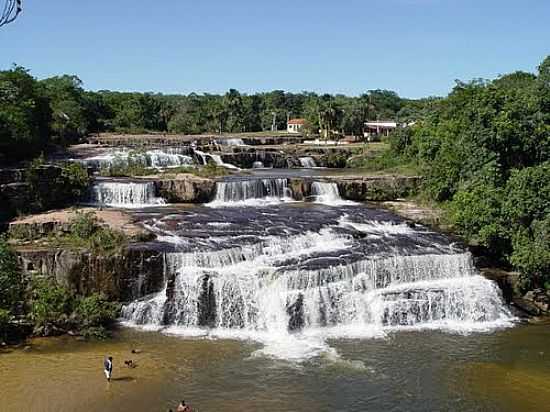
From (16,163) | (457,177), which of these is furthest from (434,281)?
(16,163)

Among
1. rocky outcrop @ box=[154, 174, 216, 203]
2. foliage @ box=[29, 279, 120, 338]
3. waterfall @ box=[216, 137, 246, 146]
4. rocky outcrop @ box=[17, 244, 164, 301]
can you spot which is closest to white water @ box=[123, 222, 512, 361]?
rocky outcrop @ box=[17, 244, 164, 301]

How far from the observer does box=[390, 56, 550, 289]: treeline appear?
23.7m

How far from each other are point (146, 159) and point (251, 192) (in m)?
8.80

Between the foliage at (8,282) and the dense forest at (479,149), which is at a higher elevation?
the dense forest at (479,149)

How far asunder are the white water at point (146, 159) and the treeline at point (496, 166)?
46.2 ft

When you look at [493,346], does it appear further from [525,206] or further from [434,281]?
[525,206]

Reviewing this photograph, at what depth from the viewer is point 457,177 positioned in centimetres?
2992

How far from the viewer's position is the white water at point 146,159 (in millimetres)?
35812

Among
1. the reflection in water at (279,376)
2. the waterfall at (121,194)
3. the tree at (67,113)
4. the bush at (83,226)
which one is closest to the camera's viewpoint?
the reflection in water at (279,376)

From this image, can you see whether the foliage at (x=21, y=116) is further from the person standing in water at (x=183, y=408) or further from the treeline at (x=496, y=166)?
the person standing in water at (x=183, y=408)

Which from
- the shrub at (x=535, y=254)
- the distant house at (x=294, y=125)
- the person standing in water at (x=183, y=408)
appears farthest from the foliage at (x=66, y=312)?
the distant house at (x=294, y=125)

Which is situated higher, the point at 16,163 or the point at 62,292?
the point at 16,163

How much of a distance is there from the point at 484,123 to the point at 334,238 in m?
10.1

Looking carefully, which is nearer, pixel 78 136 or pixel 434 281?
pixel 434 281
